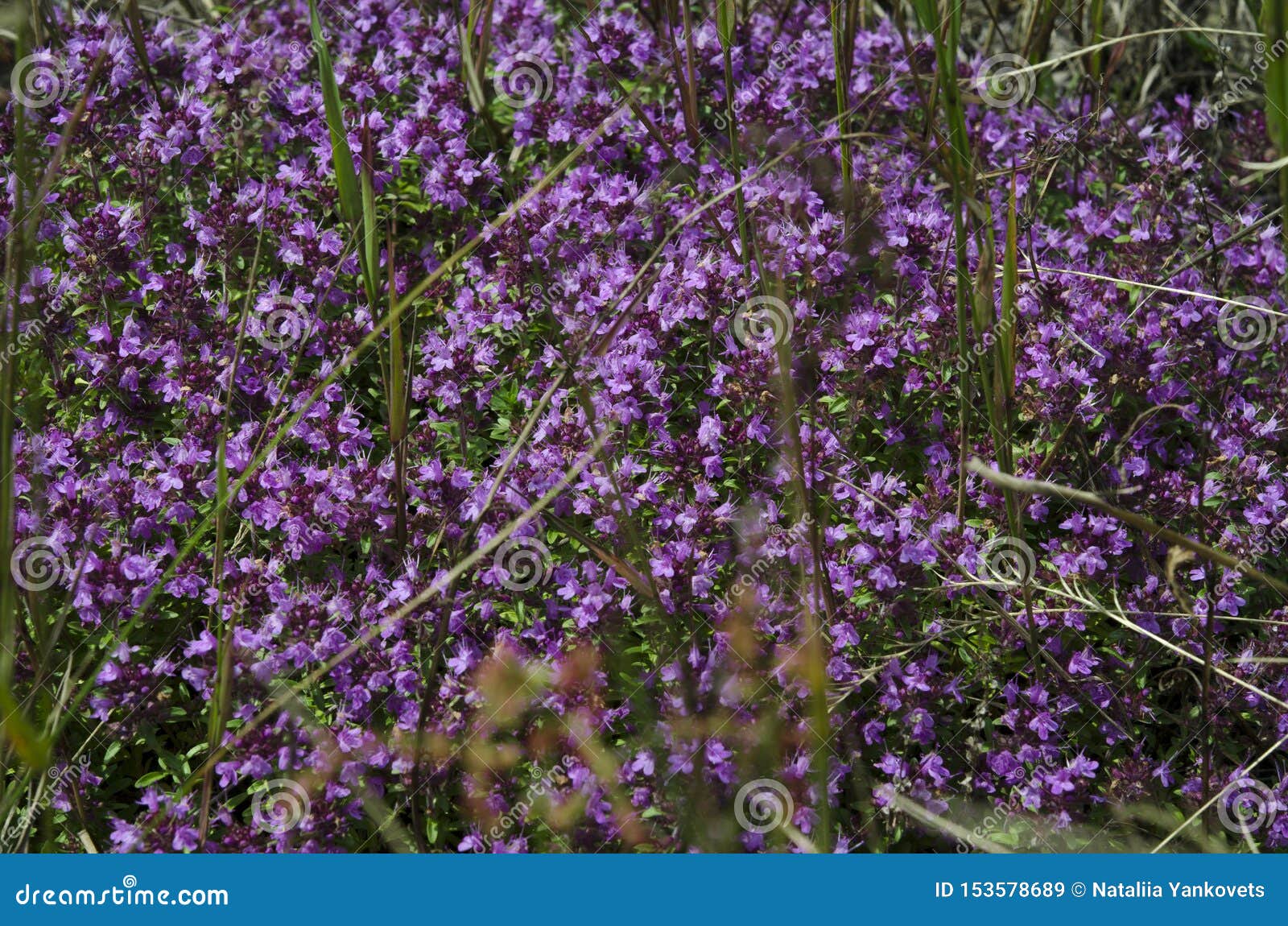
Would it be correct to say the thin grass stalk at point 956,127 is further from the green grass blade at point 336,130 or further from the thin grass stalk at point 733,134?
the green grass blade at point 336,130

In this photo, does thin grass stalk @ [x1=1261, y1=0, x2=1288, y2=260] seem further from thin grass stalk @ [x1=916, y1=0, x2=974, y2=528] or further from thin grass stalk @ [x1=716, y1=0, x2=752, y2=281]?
thin grass stalk @ [x1=716, y1=0, x2=752, y2=281]

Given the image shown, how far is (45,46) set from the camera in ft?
15.9

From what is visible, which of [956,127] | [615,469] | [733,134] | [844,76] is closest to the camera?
[956,127]

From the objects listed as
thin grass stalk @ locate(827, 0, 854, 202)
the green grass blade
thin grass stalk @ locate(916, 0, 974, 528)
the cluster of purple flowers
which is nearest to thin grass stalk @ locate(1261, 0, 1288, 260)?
thin grass stalk @ locate(916, 0, 974, 528)

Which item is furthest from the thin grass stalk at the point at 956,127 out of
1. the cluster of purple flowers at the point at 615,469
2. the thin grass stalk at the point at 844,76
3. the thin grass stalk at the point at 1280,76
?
the thin grass stalk at the point at 1280,76

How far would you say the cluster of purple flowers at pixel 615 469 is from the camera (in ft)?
11.0

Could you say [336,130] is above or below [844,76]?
above

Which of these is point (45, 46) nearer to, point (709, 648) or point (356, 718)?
point (356, 718)

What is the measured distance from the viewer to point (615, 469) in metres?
3.82

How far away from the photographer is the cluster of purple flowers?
3.37 metres

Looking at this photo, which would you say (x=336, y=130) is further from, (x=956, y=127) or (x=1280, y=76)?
(x=1280, y=76)

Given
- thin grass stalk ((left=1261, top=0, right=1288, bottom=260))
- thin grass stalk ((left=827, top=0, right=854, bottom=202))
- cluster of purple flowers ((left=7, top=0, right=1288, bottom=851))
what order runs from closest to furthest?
thin grass stalk ((left=1261, top=0, right=1288, bottom=260)), cluster of purple flowers ((left=7, top=0, right=1288, bottom=851)), thin grass stalk ((left=827, top=0, right=854, bottom=202))

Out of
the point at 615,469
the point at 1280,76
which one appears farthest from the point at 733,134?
the point at 1280,76

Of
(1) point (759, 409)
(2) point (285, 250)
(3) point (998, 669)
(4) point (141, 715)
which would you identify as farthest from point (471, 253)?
(3) point (998, 669)
